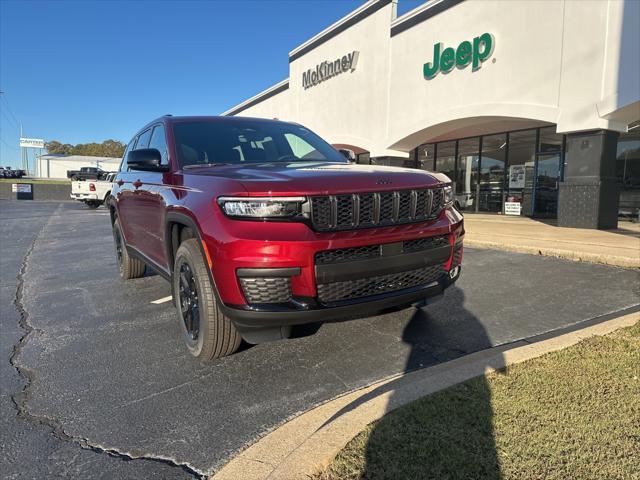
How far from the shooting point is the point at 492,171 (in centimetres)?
1611

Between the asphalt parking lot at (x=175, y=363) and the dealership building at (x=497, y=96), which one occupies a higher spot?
the dealership building at (x=497, y=96)

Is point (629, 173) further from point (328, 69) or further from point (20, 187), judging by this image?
point (20, 187)

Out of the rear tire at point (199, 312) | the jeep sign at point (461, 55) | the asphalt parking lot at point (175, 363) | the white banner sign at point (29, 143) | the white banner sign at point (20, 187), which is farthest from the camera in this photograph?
the white banner sign at point (29, 143)

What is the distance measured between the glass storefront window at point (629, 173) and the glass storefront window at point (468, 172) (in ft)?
14.7

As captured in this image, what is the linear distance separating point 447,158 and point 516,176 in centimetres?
332

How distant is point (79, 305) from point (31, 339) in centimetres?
108

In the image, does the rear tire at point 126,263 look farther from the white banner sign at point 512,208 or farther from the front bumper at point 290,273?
the white banner sign at point 512,208

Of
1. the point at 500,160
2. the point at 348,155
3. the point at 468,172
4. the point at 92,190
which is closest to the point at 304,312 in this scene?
the point at 348,155

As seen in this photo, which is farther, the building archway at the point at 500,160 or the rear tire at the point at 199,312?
the building archway at the point at 500,160

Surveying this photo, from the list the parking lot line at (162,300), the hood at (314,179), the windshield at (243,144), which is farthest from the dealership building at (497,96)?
the parking lot line at (162,300)

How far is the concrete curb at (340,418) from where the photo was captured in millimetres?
1896

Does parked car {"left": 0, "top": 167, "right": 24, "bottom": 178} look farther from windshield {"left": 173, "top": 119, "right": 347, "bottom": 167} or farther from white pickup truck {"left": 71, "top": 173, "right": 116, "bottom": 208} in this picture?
windshield {"left": 173, "top": 119, "right": 347, "bottom": 167}

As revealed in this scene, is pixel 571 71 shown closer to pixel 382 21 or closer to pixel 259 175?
pixel 382 21

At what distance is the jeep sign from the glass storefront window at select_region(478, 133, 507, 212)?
11.9 ft
